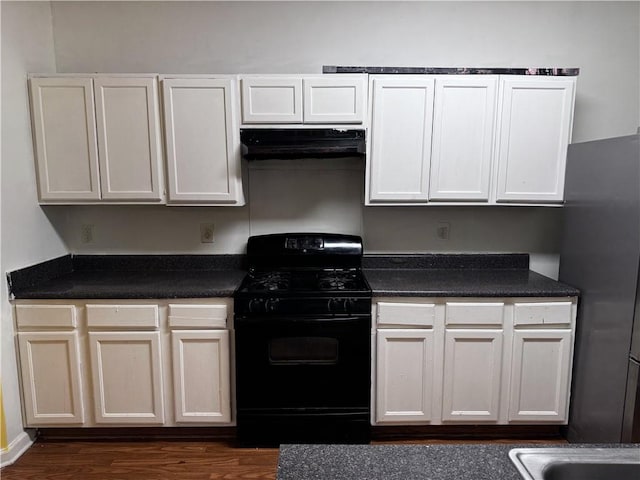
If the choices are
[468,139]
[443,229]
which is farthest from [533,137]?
[443,229]

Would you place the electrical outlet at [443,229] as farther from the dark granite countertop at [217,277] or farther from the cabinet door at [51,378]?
the cabinet door at [51,378]

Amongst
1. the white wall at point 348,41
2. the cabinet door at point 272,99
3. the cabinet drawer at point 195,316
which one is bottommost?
the cabinet drawer at point 195,316

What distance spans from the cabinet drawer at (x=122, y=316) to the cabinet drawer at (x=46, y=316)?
0.10m

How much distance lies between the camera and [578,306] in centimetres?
206

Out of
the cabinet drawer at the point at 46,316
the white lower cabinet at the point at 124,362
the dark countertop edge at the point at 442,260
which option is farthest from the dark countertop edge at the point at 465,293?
the cabinet drawer at the point at 46,316

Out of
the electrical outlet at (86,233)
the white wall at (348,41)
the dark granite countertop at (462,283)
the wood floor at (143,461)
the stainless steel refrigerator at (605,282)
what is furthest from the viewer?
the electrical outlet at (86,233)

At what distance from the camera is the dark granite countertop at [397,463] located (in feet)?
2.31

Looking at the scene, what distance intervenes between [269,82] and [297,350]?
1459 millimetres

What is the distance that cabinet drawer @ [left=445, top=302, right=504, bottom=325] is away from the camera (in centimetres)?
202

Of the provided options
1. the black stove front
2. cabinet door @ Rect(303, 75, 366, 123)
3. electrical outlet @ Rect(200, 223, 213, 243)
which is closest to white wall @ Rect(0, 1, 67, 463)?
electrical outlet @ Rect(200, 223, 213, 243)

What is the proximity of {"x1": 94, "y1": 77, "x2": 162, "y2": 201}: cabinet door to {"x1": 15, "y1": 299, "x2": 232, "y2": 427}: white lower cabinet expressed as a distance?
0.65m

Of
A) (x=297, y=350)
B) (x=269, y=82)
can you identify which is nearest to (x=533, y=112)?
(x=269, y=82)

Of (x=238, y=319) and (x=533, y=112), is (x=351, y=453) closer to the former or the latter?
(x=238, y=319)

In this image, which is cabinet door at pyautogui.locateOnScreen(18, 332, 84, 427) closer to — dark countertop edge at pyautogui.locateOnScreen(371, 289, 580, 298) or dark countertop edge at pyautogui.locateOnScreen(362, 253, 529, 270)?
dark countertop edge at pyautogui.locateOnScreen(371, 289, 580, 298)
